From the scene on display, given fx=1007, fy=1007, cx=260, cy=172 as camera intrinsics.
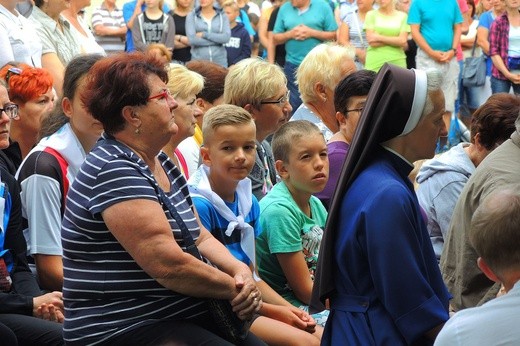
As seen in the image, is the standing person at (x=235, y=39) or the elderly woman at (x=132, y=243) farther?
the standing person at (x=235, y=39)

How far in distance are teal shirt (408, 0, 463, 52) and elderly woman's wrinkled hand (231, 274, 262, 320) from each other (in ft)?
31.9

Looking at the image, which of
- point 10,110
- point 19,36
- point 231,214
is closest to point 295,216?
point 231,214

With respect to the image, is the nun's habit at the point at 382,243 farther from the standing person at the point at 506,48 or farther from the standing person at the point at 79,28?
the standing person at the point at 506,48

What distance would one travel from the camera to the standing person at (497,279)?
114 inches

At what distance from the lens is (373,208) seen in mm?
3463

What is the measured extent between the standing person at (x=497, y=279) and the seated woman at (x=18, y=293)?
224 cm

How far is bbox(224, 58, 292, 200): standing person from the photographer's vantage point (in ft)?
19.9

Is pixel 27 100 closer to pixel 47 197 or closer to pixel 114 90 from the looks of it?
pixel 47 197

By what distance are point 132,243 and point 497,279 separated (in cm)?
137

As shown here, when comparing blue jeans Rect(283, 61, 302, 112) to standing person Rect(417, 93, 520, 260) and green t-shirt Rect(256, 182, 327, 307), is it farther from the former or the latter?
green t-shirt Rect(256, 182, 327, 307)

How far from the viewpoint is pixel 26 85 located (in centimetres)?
593

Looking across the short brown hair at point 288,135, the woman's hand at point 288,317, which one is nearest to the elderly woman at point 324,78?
the short brown hair at point 288,135

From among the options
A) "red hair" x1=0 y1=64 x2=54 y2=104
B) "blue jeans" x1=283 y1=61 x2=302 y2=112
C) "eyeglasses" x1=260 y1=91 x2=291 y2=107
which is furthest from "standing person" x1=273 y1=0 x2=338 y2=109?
"red hair" x1=0 y1=64 x2=54 y2=104

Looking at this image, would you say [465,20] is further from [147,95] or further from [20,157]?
[147,95]
